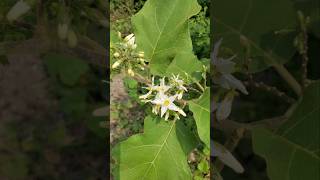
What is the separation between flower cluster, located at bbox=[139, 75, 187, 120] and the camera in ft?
2.22

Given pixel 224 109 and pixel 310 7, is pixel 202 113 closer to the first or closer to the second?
pixel 224 109

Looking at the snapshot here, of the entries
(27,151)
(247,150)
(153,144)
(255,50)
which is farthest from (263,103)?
(27,151)

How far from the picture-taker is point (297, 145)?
0.79m

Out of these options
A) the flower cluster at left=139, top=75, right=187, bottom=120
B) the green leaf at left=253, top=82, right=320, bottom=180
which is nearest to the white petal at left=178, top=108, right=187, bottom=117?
the flower cluster at left=139, top=75, right=187, bottom=120

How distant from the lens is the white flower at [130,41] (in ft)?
2.24

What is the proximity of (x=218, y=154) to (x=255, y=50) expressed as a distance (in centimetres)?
17

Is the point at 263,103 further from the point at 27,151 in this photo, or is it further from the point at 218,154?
the point at 27,151

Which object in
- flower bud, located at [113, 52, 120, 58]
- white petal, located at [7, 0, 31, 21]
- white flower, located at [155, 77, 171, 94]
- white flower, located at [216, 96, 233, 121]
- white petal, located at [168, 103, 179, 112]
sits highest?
white petal, located at [7, 0, 31, 21]

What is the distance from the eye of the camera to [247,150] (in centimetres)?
97

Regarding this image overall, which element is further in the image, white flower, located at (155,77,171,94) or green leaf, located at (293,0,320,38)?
green leaf, located at (293,0,320,38)

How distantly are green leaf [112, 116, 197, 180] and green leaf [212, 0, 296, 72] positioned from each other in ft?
0.48

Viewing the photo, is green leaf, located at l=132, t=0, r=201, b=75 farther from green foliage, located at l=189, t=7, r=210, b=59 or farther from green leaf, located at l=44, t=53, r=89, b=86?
green leaf, located at l=44, t=53, r=89, b=86

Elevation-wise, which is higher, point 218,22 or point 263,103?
point 218,22

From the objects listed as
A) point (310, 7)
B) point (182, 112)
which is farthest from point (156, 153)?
point (310, 7)
